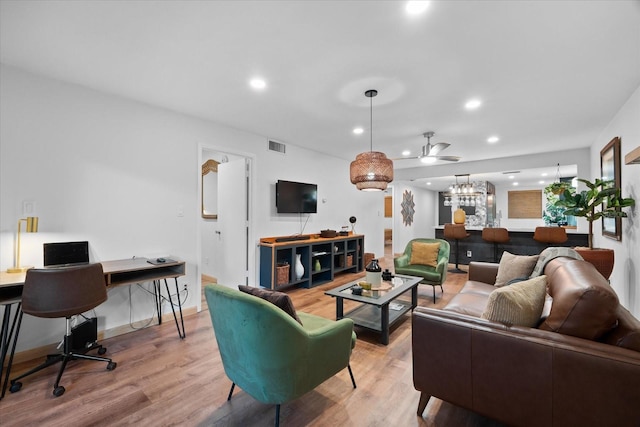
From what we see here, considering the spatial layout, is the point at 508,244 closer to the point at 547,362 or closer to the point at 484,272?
the point at 484,272

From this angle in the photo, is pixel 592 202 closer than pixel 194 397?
No

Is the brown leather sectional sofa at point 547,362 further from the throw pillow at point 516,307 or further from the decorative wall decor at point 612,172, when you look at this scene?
the decorative wall decor at point 612,172

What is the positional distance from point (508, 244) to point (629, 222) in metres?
2.70

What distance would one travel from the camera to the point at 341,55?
87.1 inches

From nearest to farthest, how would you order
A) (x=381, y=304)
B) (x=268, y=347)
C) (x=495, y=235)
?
(x=268, y=347) → (x=381, y=304) → (x=495, y=235)

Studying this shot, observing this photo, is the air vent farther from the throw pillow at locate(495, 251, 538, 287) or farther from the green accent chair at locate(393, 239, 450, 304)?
the throw pillow at locate(495, 251, 538, 287)

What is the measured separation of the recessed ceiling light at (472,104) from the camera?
3.10m

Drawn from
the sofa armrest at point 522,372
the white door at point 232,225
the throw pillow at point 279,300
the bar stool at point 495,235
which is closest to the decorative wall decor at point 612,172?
the bar stool at point 495,235

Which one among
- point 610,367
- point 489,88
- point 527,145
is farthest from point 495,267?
point 527,145

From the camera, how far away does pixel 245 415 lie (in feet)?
5.77

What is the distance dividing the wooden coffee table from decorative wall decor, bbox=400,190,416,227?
5.46m

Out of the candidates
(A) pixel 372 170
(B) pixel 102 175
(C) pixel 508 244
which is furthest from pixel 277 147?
(C) pixel 508 244

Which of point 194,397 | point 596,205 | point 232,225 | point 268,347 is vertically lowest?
point 194,397

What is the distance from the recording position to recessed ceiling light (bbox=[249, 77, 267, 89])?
2.63 meters
